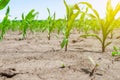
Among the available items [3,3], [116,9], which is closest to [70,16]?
[116,9]

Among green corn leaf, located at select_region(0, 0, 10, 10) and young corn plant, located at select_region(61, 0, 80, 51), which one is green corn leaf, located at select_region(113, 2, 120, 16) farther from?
green corn leaf, located at select_region(0, 0, 10, 10)

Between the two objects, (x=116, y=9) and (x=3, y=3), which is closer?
(x=3, y=3)

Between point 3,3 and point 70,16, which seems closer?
point 3,3

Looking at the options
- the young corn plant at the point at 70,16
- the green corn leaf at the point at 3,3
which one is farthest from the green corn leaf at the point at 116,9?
the green corn leaf at the point at 3,3

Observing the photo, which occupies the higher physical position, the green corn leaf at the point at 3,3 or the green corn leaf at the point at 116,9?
the green corn leaf at the point at 116,9

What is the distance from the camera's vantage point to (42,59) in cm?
219

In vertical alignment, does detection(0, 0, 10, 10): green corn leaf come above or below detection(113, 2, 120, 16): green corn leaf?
below

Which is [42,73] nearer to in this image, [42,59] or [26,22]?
[42,59]

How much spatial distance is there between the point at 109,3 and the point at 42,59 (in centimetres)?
106

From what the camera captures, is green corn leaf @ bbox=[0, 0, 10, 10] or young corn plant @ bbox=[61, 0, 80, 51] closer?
green corn leaf @ bbox=[0, 0, 10, 10]

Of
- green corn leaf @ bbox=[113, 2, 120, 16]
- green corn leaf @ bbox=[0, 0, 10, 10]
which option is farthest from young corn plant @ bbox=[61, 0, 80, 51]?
green corn leaf @ bbox=[0, 0, 10, 10]

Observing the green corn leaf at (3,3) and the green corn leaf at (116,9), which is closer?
the green corn leaf at (3,3)

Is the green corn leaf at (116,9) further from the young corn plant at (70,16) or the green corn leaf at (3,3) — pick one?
the green corn leaf at (3,3)

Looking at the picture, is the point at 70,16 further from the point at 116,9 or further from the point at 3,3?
the point at 3,3
